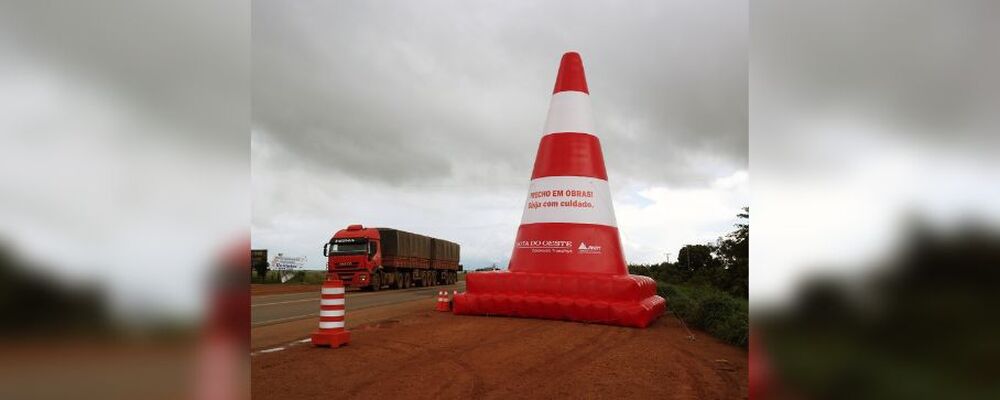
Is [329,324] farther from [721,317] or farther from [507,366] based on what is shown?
[721,317]

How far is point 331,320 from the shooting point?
25.5 feet

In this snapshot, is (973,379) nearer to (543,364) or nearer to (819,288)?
(819,288)

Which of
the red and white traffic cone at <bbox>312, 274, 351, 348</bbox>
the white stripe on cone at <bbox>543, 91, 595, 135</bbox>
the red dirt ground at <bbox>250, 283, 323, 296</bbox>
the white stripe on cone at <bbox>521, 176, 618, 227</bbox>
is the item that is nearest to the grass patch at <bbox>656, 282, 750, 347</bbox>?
the white stripe on cone at <bbox>521, 176, 618, 227</bbox>

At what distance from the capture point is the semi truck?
84.4 ft

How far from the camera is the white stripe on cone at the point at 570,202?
10.8 meters

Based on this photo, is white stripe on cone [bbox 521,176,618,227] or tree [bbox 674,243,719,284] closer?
white stripe on cone [bbox 521,176,618,227]

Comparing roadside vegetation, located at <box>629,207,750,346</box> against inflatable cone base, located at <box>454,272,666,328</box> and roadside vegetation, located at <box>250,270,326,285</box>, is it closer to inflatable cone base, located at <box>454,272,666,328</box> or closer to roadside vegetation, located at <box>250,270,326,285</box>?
inflatable cone base, located at <box>454,272,666,328</box>

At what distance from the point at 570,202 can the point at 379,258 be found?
1810 centimetres

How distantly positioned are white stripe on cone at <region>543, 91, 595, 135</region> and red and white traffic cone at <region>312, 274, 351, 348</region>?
18.0 ft

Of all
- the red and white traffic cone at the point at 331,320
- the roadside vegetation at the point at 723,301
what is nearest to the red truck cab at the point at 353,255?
the roadside vegetation at the point at 723,301

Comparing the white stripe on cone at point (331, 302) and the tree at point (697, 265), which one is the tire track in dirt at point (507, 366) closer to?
the white stripe on cone at point (331, 302)

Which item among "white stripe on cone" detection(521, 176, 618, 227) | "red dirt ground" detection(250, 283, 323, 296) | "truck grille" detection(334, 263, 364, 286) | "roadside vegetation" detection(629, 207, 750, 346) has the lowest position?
"red dirt ground" detection(250, 283, 323, 296)

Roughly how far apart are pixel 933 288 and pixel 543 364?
572 cm

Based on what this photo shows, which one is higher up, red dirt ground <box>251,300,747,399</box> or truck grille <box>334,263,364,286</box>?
red dirt ground <box>251,300,747,399</box>
